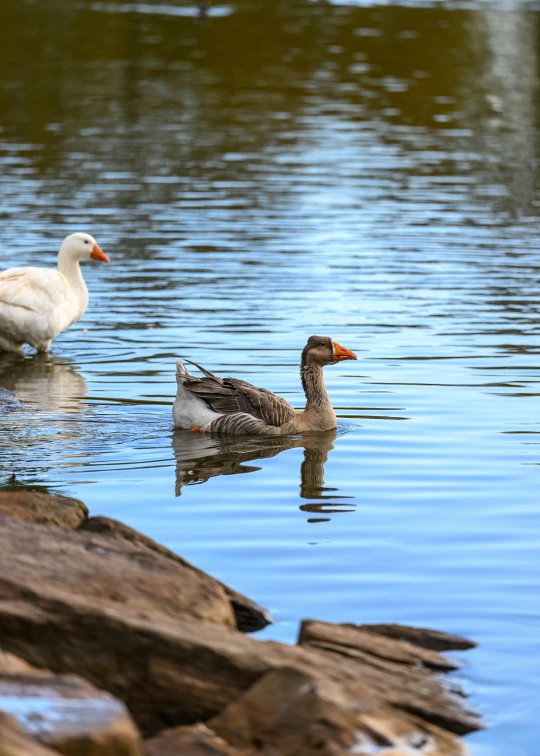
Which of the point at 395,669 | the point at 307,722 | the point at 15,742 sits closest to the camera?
the point at 15,742

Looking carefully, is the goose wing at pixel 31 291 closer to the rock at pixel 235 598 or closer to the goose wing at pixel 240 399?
the goose wing at pixel 240 399

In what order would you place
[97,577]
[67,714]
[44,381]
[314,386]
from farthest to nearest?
[44,381], [314,386], [97,577], [67,714]

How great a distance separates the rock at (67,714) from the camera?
5.98 metres

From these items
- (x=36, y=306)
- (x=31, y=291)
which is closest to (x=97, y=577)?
(x=36, y=306)

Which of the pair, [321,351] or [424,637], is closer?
[424,637]

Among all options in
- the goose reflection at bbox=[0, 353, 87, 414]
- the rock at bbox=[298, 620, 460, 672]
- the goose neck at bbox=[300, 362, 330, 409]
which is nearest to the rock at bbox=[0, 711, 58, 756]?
the rock at bbox=[298, 620, 460, 672]

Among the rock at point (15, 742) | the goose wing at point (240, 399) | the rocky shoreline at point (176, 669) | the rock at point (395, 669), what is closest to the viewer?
the rock at point (15, 742)

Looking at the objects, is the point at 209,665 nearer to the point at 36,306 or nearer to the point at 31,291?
the point at 36,306

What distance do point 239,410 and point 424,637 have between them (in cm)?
555

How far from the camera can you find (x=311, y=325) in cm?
1848

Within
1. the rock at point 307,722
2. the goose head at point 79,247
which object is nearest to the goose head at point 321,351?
the goose head at point 79,247

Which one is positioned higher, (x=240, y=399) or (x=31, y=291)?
(x=240, y=399)

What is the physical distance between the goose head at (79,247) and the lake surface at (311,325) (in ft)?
3.25

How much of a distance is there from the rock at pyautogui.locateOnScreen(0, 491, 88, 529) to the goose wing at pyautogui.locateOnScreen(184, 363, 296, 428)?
13.6ft
